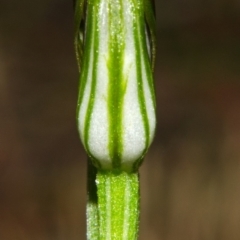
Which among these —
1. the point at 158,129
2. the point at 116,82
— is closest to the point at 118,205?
the point at 116,82

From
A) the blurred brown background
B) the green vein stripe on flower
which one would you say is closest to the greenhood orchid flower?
the green vein stripe on flower

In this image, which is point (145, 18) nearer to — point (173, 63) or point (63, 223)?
point (63, 223)

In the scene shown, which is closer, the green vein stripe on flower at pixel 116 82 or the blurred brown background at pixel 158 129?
the green vein stripe on flower at pixel 116 82

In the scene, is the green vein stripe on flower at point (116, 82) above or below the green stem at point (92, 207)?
above

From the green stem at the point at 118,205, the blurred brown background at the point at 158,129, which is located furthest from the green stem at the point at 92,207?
the blurred brown background at the point at 158,129

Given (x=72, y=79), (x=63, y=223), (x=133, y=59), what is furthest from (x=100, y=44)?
(x=72, y=79)

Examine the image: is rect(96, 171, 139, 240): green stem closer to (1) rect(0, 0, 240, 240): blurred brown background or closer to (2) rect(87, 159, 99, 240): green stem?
(2) rect(87, 159, 99, 240): green stem

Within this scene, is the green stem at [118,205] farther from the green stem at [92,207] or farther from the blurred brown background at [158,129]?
the blurred brown background at [158,129]
